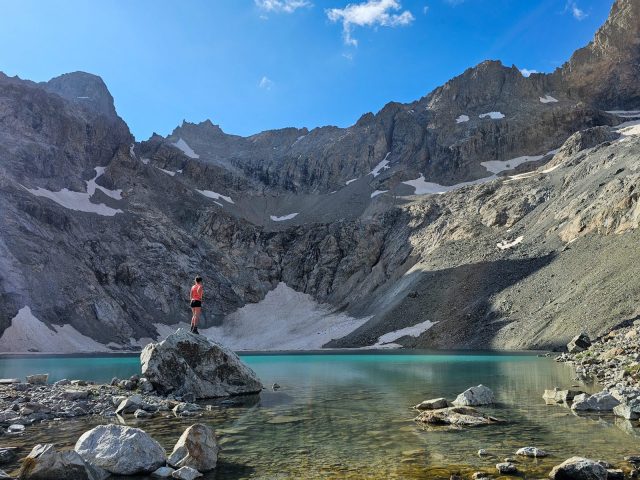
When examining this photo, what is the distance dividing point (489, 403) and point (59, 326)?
231ft

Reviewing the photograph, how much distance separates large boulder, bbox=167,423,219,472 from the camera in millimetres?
9227

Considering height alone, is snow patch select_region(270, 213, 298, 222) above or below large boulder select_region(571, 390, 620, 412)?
above

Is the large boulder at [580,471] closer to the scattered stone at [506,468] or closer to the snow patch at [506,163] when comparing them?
the scattered stone at [506,468]

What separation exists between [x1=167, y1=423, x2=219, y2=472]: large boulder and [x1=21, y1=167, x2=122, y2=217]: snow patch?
310 feet

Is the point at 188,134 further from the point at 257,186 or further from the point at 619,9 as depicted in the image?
the point at 619,9

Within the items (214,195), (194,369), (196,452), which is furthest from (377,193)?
(196,452)

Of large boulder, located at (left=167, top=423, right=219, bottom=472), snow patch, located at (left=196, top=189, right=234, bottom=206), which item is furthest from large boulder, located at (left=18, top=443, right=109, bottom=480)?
snow patch, located at (left=196, top=189, right=234, bottom=206)

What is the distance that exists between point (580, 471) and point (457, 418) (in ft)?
18.2

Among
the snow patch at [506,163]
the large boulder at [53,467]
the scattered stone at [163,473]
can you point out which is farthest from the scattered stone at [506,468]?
the snow patch at [506,163]

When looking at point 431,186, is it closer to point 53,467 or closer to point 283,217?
point 283,217

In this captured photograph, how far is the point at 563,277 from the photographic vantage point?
182 feet

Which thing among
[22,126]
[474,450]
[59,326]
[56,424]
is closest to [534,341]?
[474,450]

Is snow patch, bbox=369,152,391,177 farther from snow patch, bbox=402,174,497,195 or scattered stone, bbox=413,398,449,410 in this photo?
scattered stone, bbox=413,398,449,410

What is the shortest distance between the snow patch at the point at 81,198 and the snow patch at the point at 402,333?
63.3 meters
